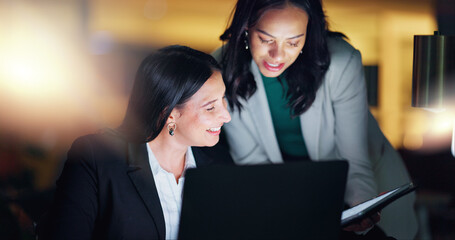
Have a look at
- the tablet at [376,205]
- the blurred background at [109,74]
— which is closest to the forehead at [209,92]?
the tablet at [376,205]

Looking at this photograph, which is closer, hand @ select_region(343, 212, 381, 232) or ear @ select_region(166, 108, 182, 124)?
hand @ select_region(343, 212, 381, 232)

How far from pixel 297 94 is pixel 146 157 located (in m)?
0.68

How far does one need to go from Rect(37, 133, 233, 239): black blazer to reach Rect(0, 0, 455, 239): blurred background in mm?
1260

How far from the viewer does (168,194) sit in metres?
1.62

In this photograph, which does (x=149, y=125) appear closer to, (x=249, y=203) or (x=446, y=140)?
(x=249, y=203)

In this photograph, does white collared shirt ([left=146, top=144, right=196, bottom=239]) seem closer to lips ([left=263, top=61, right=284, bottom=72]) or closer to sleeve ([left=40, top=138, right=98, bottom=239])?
sleeve ([left=40, top=138, right=98, bottom=239])

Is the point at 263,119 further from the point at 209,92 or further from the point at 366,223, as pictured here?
the point at 366,223

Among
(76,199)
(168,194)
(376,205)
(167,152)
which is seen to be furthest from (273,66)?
(76,199)

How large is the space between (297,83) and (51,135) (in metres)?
2.01

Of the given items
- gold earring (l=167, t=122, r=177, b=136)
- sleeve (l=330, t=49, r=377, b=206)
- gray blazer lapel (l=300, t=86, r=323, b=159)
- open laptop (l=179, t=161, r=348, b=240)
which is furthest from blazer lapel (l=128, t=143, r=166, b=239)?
sleeve (l=330, t=49, r=377, b=206)

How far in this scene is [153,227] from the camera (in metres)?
1.53

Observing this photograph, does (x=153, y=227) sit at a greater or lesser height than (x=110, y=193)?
lesser

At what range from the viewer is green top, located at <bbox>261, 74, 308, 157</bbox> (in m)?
1.99

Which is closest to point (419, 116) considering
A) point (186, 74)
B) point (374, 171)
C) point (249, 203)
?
point (374, 171)
